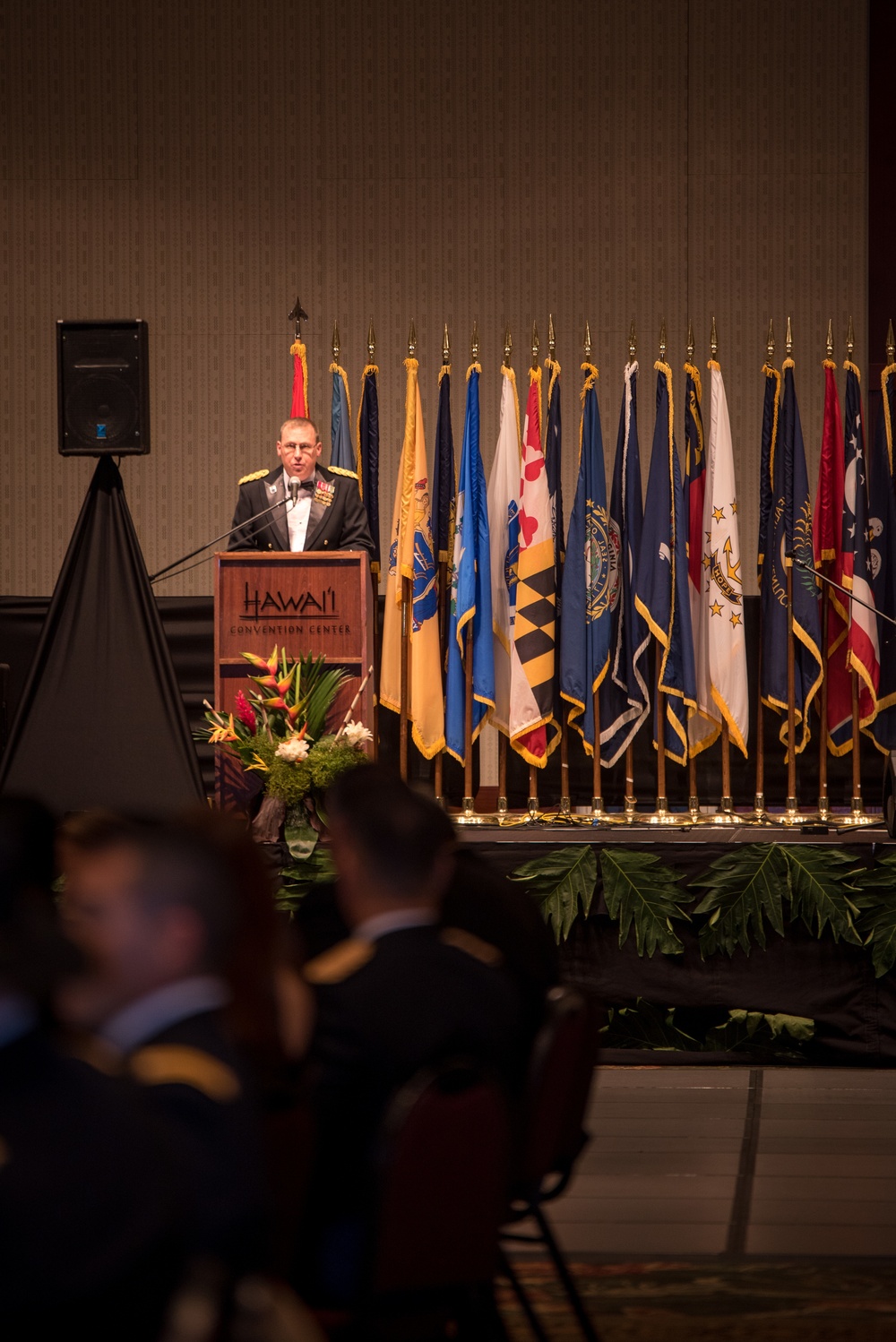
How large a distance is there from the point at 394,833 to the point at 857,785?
16.1 ft

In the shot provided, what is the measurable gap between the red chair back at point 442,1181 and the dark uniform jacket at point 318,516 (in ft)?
14.1

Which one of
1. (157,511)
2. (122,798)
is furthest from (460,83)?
(122,798)

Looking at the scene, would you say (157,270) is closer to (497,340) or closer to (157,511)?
(157,511)

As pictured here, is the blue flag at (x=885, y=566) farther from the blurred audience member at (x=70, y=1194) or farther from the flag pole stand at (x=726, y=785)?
the blurred audience member at (x=70, y=1194)

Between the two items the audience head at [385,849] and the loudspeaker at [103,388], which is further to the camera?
the loudspeaker at [103,388]

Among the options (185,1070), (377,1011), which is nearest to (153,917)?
(185,1070)

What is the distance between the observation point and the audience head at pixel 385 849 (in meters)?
2.26

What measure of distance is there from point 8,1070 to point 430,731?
572cm

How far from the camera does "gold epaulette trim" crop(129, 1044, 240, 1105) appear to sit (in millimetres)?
1489

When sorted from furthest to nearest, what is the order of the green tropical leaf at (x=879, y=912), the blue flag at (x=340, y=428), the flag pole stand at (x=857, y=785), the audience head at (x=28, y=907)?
the blue flag at (x=340, y=428), the flag pole stand at (x=857, y=785), the green tropical leaf at (x=879, y=912), the audience head at (x=28, y=907)

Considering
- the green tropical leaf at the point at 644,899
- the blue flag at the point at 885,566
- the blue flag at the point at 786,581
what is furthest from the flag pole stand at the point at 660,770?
the green tropical leaf at the point at 644,899

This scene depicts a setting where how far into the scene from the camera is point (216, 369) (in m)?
9.38

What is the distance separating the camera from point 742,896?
5.62 meters

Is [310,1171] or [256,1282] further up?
[256,1282]
